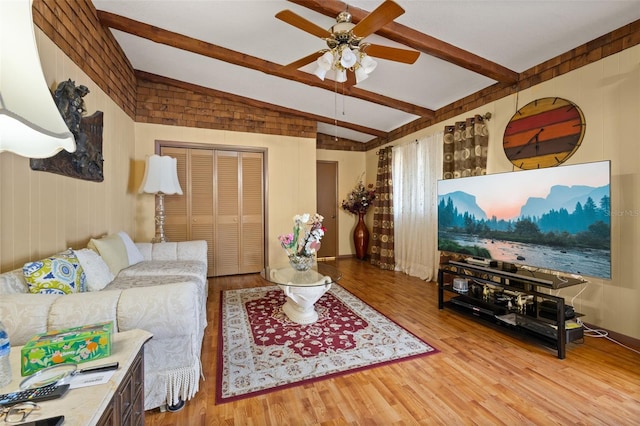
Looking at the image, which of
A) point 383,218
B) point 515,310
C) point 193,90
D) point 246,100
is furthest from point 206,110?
point 515,310

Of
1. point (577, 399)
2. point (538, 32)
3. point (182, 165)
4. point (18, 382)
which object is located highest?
point (538, 32)

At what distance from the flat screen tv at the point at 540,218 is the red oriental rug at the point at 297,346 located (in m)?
1.19

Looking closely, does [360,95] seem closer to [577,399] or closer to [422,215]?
[422,215]

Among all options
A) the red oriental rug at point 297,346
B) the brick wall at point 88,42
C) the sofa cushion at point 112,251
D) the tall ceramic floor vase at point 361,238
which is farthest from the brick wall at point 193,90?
the red oriental rug at point 297,346

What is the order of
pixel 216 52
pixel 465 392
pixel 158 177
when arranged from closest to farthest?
pixel 465 392 → pixel 216 52 → pixel 158 177

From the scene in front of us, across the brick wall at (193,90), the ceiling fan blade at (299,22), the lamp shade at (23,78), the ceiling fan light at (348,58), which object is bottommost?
the lamp shade at (23,78)

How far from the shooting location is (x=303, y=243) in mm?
2791

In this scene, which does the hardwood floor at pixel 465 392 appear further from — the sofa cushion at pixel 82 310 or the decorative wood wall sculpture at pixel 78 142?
the decorative wood wall sculpture at pixel 78 142

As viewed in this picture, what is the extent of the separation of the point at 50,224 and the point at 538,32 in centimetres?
411

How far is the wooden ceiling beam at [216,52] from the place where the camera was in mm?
2790

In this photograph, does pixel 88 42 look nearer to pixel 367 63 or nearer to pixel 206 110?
pixel 206 110

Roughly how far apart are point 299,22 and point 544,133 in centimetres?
259

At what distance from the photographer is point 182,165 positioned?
4266 mm

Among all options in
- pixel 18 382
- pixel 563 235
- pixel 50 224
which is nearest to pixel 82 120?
pixel 50 224
